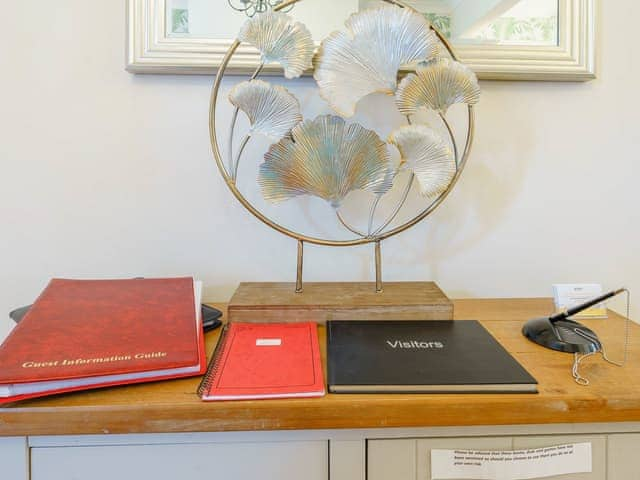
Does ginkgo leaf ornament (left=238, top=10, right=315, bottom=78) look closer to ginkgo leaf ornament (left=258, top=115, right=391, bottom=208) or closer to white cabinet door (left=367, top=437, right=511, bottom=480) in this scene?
ginkgo leaf ornament (left=258, top=115, right=391, bottom=208)

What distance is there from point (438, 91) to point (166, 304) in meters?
0.57

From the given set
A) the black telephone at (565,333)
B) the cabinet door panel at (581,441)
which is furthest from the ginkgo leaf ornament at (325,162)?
the cabinet door panel at (581,441)

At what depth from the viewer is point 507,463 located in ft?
1.68

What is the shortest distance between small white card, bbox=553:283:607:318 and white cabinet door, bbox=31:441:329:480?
534 mm

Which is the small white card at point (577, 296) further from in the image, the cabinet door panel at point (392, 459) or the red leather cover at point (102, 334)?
the red leather cover at point (102, 334)

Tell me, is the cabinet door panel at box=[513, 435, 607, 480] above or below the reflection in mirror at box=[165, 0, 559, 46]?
below

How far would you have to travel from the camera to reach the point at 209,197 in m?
0.88

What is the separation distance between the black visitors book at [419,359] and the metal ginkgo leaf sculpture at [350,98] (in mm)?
230

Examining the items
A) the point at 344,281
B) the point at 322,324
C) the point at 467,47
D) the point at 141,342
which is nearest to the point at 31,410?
the point at 141,342

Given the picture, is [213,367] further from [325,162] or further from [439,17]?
[439,17]

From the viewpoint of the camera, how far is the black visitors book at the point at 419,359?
20.4 inches

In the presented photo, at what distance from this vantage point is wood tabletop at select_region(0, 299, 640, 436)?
1.55ft

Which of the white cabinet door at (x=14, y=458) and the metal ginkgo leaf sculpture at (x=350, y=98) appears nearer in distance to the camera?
the white cabinet door at (x=14, y=458)

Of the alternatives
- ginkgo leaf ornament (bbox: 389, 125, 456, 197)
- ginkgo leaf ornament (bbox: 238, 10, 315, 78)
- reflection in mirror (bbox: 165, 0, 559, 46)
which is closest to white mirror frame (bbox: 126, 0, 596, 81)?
reflection in mirror (bbox: 165, 0, 559, 46)
